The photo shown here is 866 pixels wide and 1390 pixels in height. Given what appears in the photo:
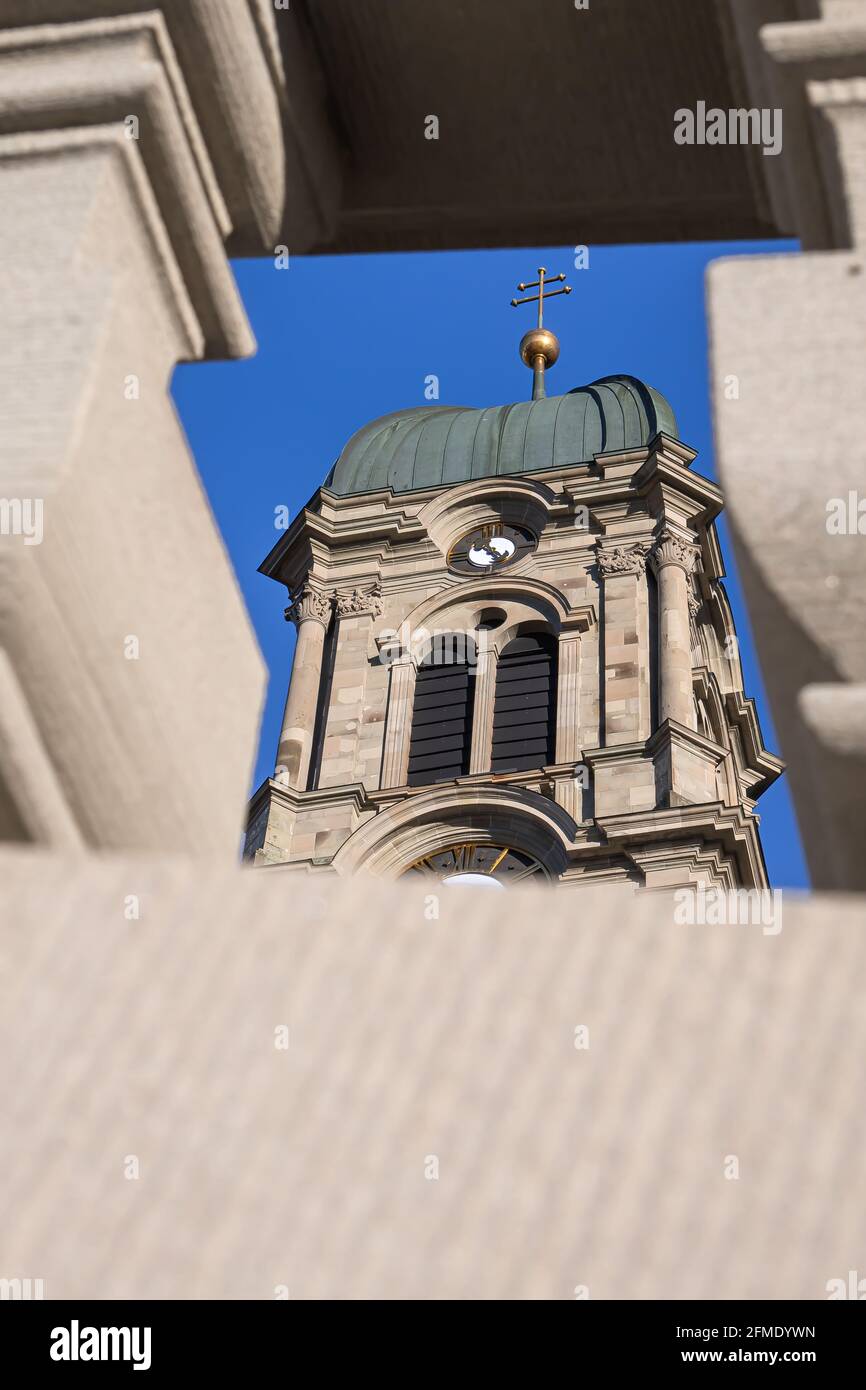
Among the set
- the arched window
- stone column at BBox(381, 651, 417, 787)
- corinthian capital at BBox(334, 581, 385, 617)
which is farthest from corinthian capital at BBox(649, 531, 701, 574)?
corinthian capital at BBox(334, 581, 385, 617)

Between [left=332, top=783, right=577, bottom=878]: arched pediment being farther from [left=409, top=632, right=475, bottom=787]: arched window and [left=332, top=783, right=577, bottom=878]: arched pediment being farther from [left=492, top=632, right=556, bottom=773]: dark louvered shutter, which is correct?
[left=492, top=632, right=556, bottom=773]: dark louvered shutter

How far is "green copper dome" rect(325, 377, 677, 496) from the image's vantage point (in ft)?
111

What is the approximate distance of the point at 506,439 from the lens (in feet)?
114

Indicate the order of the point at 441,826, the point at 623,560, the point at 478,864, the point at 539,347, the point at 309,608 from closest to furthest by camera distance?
the point at 478,864 < the point at 441,826 < the point at 623,560 < the point at 309,608 < the point at 539,347

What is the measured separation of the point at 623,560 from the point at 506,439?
5.39m

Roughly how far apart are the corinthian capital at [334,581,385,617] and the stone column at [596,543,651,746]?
3695mm

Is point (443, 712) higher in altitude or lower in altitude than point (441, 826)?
higher

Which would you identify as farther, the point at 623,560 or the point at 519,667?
the point at 623,560

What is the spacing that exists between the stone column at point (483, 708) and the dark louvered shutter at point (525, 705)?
10 centimetres
